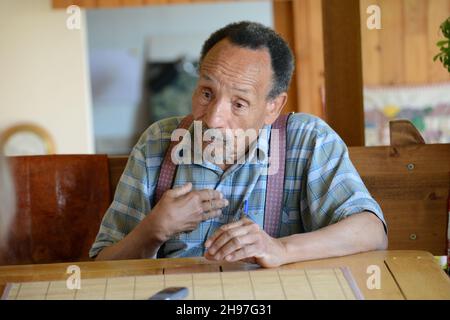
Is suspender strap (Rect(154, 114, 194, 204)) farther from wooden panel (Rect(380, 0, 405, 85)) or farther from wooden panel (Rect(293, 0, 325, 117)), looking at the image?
wooden panel (Rect(293, 0, 325, 117))

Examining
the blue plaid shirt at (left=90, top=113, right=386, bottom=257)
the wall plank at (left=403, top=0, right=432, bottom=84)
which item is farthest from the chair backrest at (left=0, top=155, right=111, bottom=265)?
the wall plank at (left=403, top=0, right=432, bottom=84)

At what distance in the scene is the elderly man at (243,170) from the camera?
157cm

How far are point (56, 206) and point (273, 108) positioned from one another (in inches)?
24.1

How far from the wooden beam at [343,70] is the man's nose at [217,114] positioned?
2.53ft

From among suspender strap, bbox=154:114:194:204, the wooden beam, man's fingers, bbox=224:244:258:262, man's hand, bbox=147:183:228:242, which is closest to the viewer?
man's fingers, bbox=224:244:258:262

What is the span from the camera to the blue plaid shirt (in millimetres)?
1650

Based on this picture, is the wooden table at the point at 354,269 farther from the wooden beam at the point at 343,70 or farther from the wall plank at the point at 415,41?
the wall plank at the point at 415,41

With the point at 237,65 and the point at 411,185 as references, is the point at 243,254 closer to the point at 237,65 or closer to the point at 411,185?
the point at 237,65

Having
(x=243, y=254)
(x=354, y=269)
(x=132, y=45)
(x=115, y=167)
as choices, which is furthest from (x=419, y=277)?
(x=132, y=45)

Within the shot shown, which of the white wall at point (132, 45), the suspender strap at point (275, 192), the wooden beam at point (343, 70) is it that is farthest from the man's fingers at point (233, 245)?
the white wall at point (132, 45)

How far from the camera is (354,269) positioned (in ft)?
4.23

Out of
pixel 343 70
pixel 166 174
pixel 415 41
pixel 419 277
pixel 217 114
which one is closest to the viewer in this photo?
pixel 419 277
